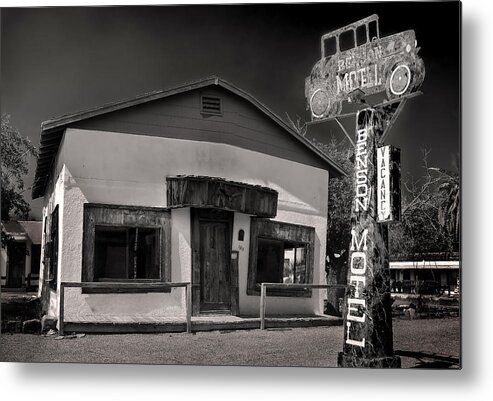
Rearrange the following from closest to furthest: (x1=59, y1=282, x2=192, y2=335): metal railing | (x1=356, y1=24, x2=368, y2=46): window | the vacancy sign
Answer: the vacancy sign < (x1=59, y1=282, x2=192, y2=335): metal railing < (x1=356, y1=24, x2=368, y2=46): window

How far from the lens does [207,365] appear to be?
16.4ft

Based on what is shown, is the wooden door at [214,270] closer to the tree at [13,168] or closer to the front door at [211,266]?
the front door at [211,266]

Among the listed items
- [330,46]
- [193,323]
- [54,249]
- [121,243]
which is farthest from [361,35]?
[54,249]

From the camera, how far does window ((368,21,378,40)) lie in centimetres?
499

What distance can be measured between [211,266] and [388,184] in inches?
49.2

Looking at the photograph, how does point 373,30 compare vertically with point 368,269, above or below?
above

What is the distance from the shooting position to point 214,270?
504 centimetres

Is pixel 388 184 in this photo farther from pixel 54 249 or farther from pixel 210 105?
pixel 54 249

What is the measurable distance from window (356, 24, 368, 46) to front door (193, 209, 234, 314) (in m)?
1.41

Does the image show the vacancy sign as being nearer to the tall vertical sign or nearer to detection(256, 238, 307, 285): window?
the tall vertical sign

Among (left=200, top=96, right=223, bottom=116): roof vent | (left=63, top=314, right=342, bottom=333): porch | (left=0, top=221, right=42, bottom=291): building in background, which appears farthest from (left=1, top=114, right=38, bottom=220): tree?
(left=200, top=96, right=223, bottom=116): roof vent

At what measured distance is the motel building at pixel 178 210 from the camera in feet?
16.2

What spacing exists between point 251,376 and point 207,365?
0.29 metres

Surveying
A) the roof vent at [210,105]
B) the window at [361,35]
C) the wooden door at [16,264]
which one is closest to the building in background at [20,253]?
the wooden door at [16,264]
